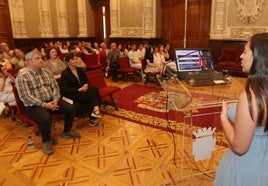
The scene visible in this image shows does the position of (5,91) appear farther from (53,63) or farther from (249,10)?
(249,10)

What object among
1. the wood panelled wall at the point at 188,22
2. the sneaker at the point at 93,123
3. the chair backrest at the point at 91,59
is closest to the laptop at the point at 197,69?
the sneaker at the point at 93,123

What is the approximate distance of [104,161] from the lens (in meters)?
2.88

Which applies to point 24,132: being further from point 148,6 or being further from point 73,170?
point 148,6

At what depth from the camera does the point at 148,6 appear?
984 cm

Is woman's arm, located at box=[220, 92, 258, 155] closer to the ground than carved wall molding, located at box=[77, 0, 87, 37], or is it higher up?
closer to the ground

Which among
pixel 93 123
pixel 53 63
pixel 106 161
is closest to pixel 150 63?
pixel 53 63

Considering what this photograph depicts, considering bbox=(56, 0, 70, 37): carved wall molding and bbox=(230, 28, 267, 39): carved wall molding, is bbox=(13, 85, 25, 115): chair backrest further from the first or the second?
bbox=(56, 0, 70, 37): carved wall molding

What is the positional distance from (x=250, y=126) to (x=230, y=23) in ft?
26.4

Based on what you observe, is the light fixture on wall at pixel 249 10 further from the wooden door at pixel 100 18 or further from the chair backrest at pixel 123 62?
the wooden door at pixel 100 18

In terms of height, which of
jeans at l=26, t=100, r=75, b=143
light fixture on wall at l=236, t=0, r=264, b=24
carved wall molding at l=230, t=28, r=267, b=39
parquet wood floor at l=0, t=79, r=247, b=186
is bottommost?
parquet wood floor at l=0, t=79, r=247, b=186

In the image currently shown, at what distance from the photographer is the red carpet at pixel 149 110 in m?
3.80

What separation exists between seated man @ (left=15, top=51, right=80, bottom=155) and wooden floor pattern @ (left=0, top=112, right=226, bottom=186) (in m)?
0.32

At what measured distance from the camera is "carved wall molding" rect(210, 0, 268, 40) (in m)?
7.75

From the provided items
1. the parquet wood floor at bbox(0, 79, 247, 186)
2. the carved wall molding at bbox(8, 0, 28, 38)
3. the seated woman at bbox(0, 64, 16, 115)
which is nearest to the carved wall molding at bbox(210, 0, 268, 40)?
the parquet wood floor at bbox(0, 79, 247, 186)
